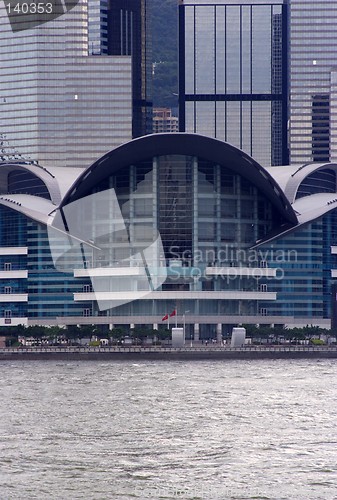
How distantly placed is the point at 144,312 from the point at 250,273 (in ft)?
44.9

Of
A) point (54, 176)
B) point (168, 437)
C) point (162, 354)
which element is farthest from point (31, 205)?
point (168, 437)

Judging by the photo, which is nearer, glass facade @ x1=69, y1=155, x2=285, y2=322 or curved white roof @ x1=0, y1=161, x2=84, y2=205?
glass facade @ x1=69, y1=155, x2=285, y2=322

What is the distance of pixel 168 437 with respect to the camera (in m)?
69.2

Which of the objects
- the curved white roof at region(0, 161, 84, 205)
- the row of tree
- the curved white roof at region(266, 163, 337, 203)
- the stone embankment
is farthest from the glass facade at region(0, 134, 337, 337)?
the stone embankment

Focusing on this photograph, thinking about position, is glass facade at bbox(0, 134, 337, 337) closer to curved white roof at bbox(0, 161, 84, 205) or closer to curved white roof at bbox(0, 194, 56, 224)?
curved white roof at bbox(0, 194, 56, 224)

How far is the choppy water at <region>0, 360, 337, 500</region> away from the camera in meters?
57.6

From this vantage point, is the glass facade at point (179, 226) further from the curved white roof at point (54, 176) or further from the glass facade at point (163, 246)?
the curved white roof at point (54, 176)

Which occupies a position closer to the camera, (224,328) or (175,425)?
(175,425)

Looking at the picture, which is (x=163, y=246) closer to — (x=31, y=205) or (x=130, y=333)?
(x=130, y=333)

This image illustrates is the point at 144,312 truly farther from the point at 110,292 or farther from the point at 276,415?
the point at 276,415

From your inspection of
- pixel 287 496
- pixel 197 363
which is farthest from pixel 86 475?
pixel 197 363

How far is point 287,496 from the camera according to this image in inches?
2205

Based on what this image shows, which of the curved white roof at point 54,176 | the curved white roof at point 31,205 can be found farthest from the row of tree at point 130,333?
the curved white roof at point 54,176

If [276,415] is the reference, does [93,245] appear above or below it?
above
